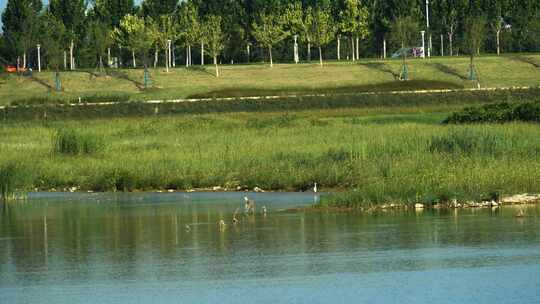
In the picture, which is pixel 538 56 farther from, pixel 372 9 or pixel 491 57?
pixel 372 9

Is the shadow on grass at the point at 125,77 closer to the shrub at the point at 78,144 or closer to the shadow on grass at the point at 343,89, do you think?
the shadow on grass at the point at 343,89

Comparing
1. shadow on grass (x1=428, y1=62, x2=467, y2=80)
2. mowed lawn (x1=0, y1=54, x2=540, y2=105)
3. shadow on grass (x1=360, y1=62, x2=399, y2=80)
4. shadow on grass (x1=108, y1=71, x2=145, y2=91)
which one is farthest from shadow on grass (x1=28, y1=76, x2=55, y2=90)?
shadow on grass (x1=428, y1=62, x2=467, y2=80)

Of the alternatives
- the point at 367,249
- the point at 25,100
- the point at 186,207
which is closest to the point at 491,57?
the point at 25,100

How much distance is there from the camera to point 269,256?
21141 millimetres

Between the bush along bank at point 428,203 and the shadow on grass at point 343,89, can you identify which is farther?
the shadow on grass at point 343,89

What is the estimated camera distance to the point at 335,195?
28.7 meters

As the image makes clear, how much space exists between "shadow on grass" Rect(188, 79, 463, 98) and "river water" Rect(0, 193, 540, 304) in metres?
52.6

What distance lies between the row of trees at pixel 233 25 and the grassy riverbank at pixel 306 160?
4778 cm

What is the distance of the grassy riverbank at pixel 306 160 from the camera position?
28781mm

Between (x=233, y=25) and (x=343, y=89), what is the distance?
1072 inches

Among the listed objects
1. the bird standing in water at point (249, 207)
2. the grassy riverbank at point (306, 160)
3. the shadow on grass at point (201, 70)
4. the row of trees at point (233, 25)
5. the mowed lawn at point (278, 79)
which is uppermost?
the row of trees at point (233, 25)

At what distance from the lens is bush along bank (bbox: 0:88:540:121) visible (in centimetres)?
7169

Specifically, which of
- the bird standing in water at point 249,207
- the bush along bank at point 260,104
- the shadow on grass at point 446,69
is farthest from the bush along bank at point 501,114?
the shadow on grass at point 446,69

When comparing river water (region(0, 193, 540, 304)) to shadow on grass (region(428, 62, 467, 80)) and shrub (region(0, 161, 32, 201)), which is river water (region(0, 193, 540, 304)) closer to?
shrub (region(0, 161, 32, 201))
